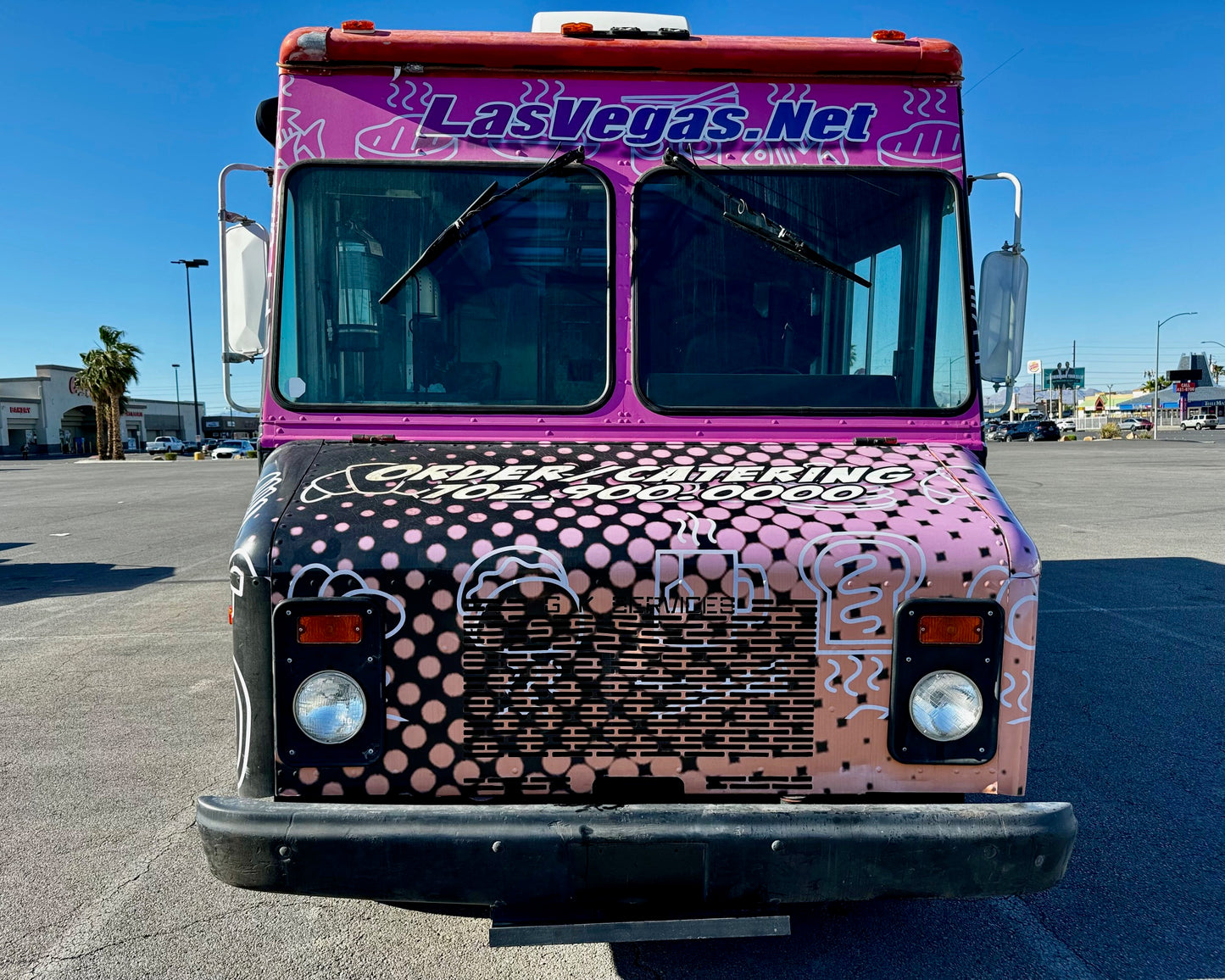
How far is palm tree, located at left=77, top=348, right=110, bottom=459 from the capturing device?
5509cm

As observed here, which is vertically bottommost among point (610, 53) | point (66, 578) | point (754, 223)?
point (66, 578)

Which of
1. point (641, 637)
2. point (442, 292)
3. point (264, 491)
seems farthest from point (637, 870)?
point (442, 292)

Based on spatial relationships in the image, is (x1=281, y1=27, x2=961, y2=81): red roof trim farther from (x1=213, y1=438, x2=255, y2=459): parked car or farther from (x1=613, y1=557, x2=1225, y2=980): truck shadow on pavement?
(x1=213, y1=438, x2=255, y2=459): parked car

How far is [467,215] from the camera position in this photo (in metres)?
2.97

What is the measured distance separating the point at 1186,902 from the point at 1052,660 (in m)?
3.11

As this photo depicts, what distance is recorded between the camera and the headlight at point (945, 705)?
2379mm

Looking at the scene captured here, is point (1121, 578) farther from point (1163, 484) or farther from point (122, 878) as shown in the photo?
point (1163, 484)

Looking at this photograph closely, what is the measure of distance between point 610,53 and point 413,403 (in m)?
1.45

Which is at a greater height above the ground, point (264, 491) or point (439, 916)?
point (264, 491)

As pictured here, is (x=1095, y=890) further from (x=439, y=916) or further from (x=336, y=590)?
(x=336, y=590)

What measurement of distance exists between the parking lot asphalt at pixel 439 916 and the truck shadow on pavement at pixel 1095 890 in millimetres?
10

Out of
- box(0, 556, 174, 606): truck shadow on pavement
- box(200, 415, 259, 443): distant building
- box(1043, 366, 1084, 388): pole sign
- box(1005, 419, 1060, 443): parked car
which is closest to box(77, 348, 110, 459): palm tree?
box(200, 415, 259, 443): distant building

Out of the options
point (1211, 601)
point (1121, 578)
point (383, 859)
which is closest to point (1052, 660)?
point (1211, 601)

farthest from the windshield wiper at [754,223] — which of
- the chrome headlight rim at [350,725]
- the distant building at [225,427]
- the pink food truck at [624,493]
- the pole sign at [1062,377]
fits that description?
the distant building at [225,427]
